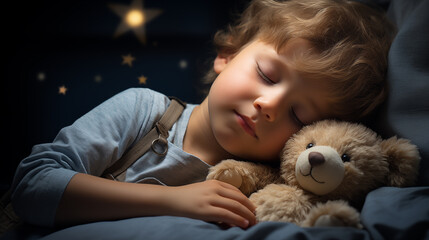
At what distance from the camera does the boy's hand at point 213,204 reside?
2.18 ft

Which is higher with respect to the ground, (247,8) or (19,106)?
(247,8)

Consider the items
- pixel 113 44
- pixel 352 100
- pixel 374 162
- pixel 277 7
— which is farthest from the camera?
pixel 113 44

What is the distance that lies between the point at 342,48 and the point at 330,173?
1.16 ft

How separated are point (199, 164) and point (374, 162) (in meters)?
0.43

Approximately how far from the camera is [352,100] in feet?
2.79

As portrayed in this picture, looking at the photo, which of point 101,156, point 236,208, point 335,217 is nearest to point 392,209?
point 335,217

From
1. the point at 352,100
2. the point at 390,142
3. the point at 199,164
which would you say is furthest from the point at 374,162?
the point at 199,164

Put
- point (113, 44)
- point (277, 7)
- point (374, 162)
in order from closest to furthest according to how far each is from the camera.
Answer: point (374, 162) → point (277, 7) → point (113, 44)

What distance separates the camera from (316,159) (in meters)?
0.63

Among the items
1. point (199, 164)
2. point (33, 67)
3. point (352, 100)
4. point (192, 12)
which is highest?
point (192, 12)

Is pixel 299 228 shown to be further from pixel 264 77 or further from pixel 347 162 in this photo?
pixel 264 77

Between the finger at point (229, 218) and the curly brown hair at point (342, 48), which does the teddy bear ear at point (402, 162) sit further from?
the finger at point (229, 218)

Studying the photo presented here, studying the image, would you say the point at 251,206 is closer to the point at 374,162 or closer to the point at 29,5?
the point at 374,162

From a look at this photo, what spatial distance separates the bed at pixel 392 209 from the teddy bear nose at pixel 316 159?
120 mm
